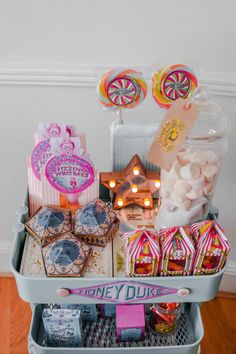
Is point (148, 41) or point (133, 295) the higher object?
point (148, 41)

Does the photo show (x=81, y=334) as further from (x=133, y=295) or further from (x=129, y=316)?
(x=133, y=295)

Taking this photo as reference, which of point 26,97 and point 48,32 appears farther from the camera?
point 26,97

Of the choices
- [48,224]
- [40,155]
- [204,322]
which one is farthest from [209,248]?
[204,322]

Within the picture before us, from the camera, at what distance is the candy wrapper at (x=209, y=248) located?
1185 millimetres

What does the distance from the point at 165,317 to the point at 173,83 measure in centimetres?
74

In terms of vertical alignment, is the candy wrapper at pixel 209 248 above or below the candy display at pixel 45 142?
below

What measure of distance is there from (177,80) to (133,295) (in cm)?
62

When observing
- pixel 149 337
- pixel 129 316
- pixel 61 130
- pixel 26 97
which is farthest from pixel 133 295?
pixel 26 97

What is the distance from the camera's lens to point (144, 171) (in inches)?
56.8

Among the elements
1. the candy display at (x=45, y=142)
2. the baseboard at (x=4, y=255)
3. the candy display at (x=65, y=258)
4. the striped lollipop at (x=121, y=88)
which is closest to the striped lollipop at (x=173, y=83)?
the striped lollipop at (x=121, y=88)

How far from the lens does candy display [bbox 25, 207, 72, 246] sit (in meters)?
1.30

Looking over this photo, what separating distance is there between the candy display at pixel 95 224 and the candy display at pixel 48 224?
0.12 ft

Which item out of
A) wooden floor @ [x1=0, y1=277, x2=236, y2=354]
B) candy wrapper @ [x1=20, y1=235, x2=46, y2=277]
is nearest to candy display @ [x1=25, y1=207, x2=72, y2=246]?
candy wrapper @ [x1=20, y1=235, x2=46, y2=277]

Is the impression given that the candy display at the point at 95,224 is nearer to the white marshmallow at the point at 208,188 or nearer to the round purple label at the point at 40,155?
the round purple label at the point at 40,155
